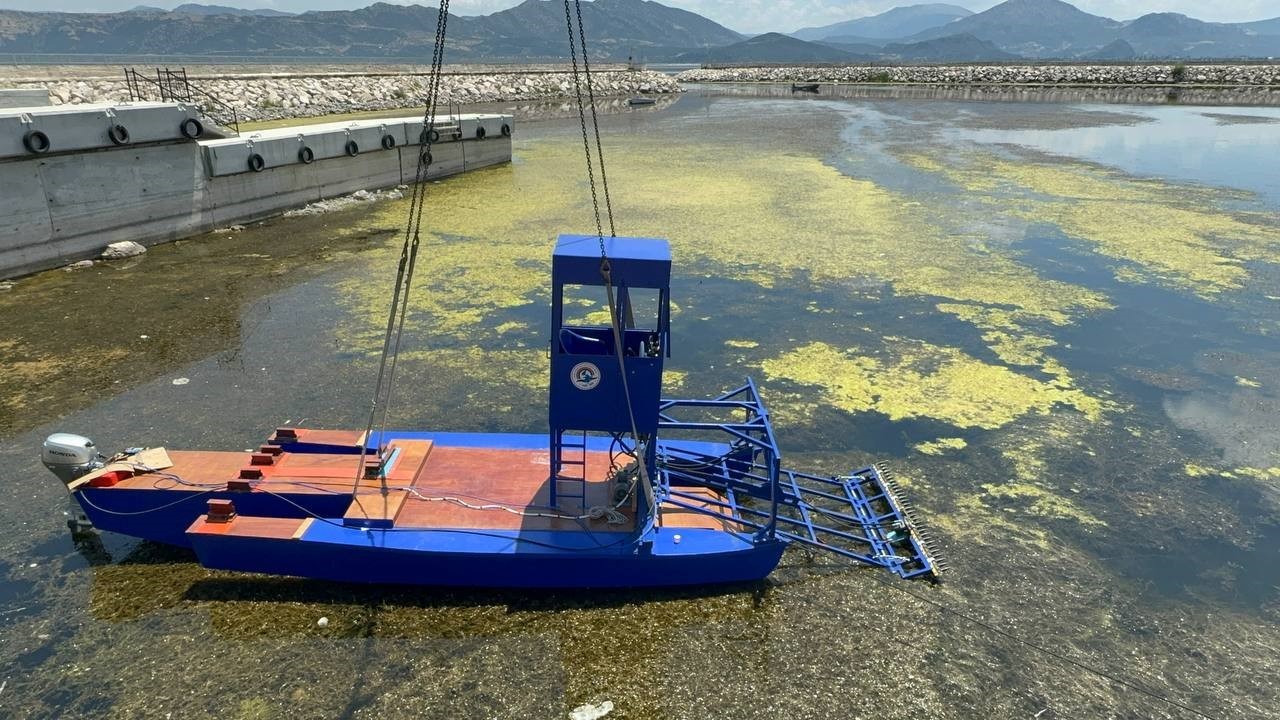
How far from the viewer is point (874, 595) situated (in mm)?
6723

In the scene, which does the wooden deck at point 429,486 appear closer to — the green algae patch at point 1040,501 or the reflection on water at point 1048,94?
the green algae patch at point 1040,501

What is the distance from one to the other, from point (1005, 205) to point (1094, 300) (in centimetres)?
885

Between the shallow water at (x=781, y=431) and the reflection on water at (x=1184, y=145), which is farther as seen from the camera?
the reflection on water at (x=1184, y=145)

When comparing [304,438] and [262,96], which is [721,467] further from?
[262,96]

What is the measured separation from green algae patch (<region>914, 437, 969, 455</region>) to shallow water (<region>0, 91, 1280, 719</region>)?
4 cm

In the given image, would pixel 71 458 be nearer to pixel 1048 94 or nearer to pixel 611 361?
pixel 611 361

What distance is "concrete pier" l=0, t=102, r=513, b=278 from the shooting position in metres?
13.9

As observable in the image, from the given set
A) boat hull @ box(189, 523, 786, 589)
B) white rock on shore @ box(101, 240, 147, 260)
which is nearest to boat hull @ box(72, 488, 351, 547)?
boat hull @ box(189, 523, 786, 589)

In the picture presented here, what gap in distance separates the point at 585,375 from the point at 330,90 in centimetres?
4170

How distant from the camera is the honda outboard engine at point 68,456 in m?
6.66

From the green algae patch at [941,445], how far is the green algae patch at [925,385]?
431mm

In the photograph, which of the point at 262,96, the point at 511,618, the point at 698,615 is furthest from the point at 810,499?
the point at 262,96

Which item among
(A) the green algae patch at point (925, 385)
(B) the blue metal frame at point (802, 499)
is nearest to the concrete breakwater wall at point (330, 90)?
(A) the green algae patch at point (925, 385)

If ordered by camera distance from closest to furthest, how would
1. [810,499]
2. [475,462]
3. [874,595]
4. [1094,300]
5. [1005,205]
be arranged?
[874,595]
[475,462]
[810,499]
[1094,300]
[1005,205]
